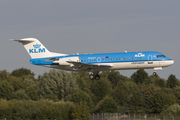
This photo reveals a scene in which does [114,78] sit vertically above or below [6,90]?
above

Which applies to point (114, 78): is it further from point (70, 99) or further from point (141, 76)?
point (70, 99)

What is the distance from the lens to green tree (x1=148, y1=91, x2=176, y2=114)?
88.9m

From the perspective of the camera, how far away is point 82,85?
119375 millimetres

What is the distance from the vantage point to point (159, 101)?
89625 millimetres

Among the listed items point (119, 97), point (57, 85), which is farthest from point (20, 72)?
point (119, 97)

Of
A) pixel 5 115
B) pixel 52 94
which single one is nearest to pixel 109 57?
pixel 5 115

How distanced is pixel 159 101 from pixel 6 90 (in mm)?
43125

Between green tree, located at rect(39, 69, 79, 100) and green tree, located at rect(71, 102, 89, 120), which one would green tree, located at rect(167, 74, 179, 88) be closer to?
green tree, located at rect(39, 69, 79, 100)

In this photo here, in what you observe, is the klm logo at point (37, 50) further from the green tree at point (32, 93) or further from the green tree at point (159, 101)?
the green tree at point (32, 93)

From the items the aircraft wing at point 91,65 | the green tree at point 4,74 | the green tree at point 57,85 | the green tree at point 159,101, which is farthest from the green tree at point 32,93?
the aircraft wing at point 91,65

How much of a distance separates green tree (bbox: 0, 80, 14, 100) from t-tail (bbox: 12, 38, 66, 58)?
45293mm

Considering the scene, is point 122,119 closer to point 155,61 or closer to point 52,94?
→ point 155,61

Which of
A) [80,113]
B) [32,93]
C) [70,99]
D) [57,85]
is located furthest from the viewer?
[57,85]

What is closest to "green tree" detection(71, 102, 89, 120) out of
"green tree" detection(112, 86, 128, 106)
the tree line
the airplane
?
the tree line
